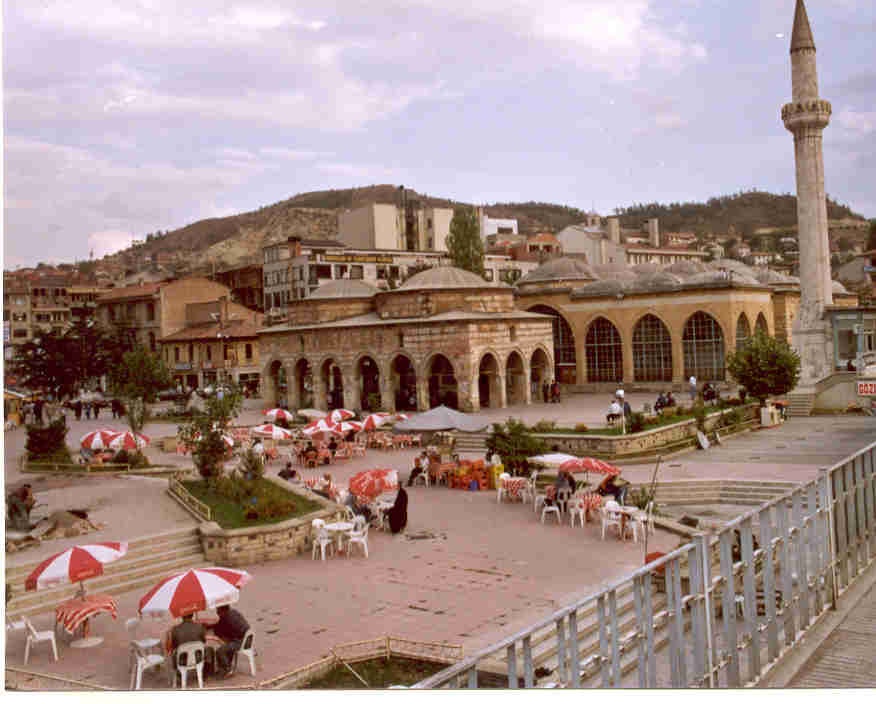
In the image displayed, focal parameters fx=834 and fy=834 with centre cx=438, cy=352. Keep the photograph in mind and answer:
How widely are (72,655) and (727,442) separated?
726 inches

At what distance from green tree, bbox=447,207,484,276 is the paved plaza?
30.1 m

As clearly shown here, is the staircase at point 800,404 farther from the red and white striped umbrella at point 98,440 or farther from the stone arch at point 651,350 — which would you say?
the red and white striped umbrella at point 98,440

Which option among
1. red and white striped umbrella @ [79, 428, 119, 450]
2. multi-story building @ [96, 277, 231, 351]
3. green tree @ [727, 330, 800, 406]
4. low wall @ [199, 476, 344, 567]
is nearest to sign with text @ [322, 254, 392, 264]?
multi-story building @ [96, 277, 231, 351]

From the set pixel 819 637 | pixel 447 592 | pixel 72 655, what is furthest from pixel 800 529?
pixel 72 655

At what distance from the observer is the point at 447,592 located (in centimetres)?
990

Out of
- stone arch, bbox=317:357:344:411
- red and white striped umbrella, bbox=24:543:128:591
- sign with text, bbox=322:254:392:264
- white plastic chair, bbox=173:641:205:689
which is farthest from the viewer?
sign with text, bbox=322:254:392:264

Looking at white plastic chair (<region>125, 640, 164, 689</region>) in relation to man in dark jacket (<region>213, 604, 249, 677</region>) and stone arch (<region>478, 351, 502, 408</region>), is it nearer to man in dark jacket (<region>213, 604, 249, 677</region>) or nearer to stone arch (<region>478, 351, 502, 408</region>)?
man in dark jacket (<region>213, 604, 249, 677</region>)

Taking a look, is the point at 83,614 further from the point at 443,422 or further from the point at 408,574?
the point at 443,422

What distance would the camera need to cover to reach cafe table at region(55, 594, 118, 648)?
8.41 m

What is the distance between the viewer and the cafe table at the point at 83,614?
8.41 metres

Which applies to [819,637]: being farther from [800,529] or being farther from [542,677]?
[542,677]

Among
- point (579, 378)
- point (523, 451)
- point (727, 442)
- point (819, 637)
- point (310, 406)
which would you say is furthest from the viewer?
point (579, 378)

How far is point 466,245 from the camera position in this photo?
47.8 m

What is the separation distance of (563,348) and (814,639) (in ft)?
105
